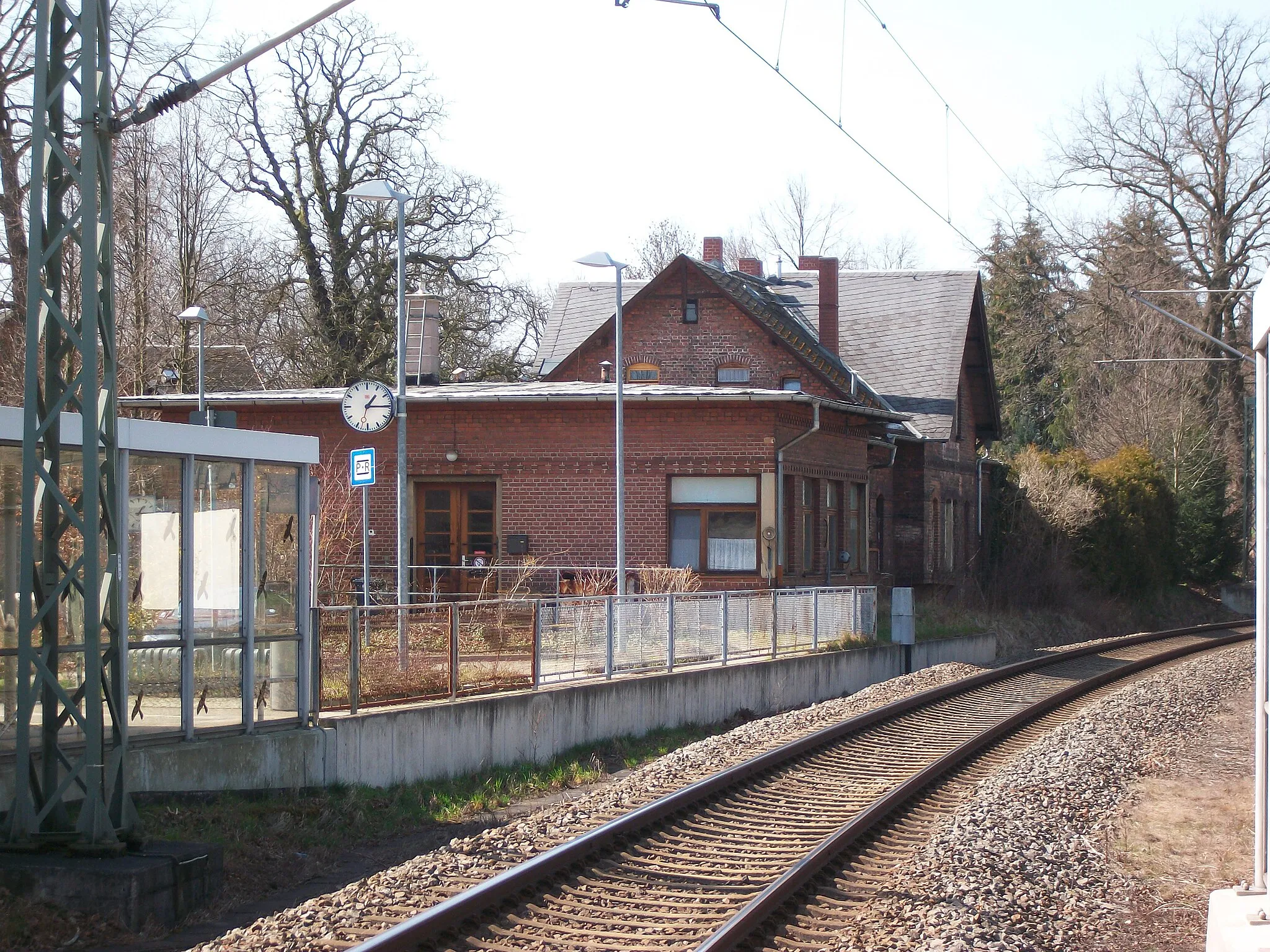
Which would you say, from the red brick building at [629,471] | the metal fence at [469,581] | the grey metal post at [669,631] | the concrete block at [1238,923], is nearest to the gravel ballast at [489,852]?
the grey metal post at [669,631]

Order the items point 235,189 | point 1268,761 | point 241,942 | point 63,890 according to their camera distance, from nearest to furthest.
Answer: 1. point 1268,761
2. point 241,942
3. point 63,890
4. point 235,189

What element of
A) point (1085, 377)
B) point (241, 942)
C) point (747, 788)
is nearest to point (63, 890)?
point (241, 942)

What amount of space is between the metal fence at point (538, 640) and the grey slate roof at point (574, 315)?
612 inches

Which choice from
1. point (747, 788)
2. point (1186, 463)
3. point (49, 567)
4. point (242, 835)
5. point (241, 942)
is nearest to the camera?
point (241, 942)

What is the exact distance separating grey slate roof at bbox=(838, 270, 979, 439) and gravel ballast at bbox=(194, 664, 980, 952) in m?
21.5

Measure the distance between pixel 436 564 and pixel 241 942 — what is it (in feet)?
→ 63.1

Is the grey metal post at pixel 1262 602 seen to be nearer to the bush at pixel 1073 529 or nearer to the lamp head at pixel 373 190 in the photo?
the lamp head at pixel 373 190

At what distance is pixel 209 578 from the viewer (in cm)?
1151

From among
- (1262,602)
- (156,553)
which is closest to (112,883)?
(156,553)

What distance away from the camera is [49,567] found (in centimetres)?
886

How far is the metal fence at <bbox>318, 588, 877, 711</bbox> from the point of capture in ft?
42.3

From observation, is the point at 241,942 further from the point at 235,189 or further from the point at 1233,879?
the point at 235,189

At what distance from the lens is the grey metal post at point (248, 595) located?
1168 centimetres

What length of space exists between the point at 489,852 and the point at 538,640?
6.05 metres
